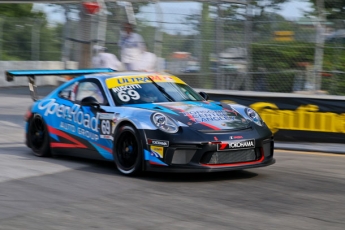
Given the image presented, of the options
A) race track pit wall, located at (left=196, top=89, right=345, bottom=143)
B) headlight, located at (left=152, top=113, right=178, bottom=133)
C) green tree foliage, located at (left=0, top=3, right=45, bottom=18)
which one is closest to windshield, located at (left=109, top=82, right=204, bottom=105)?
headlight, located at (left=152, top=113, right=178, bottom=133)

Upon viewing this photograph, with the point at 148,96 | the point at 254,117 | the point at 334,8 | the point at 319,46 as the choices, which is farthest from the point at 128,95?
the point at 334,8

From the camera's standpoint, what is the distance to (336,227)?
231 inches

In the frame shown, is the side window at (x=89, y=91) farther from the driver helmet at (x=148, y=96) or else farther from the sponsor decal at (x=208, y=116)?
the sponsor decal at (x=208, y=116)

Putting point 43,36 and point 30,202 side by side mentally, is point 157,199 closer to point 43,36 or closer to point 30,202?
point 30,202

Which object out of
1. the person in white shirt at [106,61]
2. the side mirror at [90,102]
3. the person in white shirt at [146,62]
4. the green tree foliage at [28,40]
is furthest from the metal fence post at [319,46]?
the green tree foliage at [28,40]

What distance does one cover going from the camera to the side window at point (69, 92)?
387 inches

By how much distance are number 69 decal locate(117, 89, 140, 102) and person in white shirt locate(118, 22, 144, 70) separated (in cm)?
531

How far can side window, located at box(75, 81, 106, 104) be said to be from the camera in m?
9.22

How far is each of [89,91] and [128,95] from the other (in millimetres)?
732

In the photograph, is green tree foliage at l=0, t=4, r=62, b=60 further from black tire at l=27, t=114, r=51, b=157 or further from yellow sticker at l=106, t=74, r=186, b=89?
yellow sticker at l=106, t=74, r=186, b=89

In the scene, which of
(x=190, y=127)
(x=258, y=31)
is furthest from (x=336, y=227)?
(x=258, y=31)

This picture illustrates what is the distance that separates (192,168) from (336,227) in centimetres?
236

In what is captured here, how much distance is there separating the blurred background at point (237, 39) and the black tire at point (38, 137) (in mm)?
4238

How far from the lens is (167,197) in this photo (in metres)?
7.21
